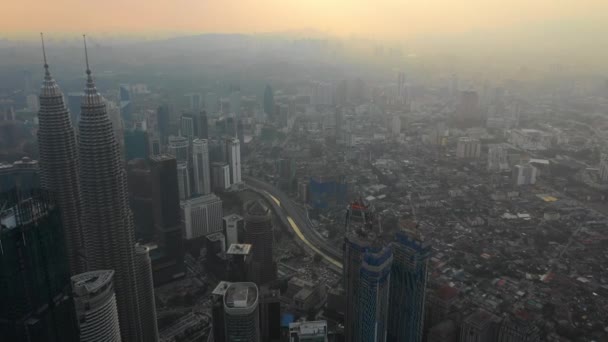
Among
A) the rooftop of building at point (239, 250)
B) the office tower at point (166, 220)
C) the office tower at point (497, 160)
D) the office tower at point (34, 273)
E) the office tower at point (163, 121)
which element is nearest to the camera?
the office tower at point (34, 273)

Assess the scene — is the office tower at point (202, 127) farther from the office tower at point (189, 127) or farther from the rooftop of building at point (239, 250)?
the rooftop of building at point (239, 250)

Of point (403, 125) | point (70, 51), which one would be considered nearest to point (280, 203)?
point (70, 51)

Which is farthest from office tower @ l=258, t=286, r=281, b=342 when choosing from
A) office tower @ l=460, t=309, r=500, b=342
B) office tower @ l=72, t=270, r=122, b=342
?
office tower @ l=460, t=309, r=500, b=342

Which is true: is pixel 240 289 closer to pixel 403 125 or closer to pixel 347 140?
pixel 347 140

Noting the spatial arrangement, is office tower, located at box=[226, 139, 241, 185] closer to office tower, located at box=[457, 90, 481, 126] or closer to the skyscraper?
the skyscraper

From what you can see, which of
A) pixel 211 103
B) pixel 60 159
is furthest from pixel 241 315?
pixel 211 103

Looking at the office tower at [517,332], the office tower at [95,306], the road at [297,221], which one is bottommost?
the road at [297,221]

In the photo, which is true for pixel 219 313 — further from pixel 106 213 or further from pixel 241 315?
pixel 106 213

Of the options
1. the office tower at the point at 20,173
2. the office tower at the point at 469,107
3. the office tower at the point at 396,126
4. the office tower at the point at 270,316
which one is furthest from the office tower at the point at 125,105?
the office tower at the point at 469,107
